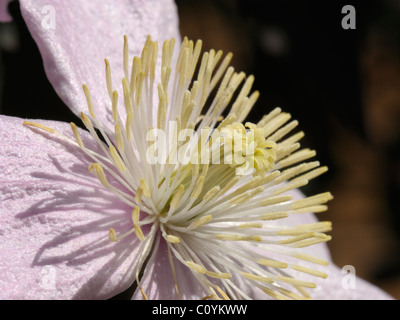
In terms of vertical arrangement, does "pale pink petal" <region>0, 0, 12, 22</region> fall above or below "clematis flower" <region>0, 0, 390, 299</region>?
above

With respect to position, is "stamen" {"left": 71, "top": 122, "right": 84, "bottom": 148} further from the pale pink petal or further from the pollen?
the pale pink petal

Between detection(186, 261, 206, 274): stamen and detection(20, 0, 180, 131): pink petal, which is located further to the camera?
detection(20, 0, 180, 131): pink petal

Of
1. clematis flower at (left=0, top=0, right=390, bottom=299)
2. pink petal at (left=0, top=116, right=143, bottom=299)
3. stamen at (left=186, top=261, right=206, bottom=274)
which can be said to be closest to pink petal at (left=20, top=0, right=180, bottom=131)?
clematis flower at (left=0, top=0, right=390, bottom=299)

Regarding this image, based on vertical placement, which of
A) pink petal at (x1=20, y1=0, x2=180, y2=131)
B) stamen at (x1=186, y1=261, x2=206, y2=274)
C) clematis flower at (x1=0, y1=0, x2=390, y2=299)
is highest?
pink petal at (x1=20, y1=0, x2=180, y2=131)

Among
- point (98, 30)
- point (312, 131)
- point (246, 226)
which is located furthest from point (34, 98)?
point (312, 131)

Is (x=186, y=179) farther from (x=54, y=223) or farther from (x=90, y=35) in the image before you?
(x=90, y=35)

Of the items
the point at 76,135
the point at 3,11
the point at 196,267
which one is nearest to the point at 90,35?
the point at 3,11

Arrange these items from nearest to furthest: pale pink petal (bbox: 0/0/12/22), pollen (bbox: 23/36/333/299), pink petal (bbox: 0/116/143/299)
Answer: pink petal (bbox: 0/116/143/299)
pollen (bbox: 23/36/333/299)
pale pink petal (bbox: 0/0/12/22)

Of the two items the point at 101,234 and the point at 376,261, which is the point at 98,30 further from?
the point at 376,261
